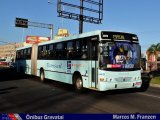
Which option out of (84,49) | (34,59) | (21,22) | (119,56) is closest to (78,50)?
(84,49)

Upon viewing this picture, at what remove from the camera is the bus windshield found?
13.1 metres

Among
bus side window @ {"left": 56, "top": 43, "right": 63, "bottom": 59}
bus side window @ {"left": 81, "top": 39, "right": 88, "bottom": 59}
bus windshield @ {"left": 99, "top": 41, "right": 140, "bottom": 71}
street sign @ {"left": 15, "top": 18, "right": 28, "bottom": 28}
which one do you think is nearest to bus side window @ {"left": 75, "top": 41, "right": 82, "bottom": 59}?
bus side window @ {"left": 81, "top": 39, "right": 88, "bottom": 59}

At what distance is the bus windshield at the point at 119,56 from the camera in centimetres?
1312

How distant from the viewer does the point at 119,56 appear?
43.9 ft

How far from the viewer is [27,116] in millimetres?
4004

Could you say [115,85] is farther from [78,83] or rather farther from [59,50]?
[59,50]

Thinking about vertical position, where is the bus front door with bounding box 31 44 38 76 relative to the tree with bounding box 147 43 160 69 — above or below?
below

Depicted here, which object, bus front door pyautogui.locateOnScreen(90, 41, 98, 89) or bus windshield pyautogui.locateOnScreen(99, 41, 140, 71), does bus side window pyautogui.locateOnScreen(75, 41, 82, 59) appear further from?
bus windshield pyautogui.locateOnScreen(99, 41, 140, 71)

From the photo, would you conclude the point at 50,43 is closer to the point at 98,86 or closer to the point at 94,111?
the point at 98,86

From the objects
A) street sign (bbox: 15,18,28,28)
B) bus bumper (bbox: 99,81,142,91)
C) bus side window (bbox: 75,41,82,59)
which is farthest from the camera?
street sign (bbox: 15,18,28,28)

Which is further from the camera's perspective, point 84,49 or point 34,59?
point 34,59

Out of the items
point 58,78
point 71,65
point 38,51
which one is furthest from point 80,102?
point 38,51

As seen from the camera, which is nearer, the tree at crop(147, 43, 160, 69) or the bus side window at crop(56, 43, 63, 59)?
the bus side window at crop(56, 43, 63, 59)

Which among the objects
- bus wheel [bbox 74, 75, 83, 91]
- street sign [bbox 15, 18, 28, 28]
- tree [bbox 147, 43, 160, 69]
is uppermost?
street sign [bbox 15, 18, 28, 28]
